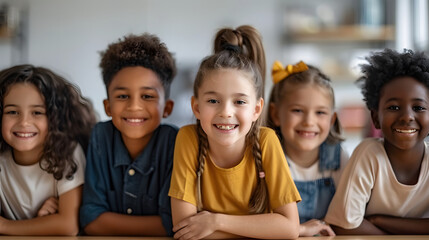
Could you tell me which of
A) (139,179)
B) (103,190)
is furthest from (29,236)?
(139,179)

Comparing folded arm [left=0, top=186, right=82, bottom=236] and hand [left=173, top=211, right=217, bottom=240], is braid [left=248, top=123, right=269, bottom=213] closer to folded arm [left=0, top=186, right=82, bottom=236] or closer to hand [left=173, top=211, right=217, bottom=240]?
hand [left=173, top=211, right=217, bottom=240]

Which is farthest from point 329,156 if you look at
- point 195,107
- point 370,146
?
point 195,107

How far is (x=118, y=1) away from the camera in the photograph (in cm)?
421

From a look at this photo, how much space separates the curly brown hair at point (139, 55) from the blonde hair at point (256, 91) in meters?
0.22

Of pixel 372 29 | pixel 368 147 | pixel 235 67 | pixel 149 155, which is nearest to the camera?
pixel 235 67

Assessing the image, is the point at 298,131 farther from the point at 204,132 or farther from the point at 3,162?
the point at 3,162

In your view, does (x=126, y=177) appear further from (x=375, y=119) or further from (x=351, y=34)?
(x=351, y=34)

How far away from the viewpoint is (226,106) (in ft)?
3.65

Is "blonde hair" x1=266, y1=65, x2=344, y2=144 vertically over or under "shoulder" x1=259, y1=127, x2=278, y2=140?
over

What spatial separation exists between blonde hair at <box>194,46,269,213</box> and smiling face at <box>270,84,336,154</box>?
0.27 m

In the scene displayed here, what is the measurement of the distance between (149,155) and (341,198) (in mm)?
600

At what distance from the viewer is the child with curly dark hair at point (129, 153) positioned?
1.30 metres

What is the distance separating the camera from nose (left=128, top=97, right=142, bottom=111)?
1.31 metres

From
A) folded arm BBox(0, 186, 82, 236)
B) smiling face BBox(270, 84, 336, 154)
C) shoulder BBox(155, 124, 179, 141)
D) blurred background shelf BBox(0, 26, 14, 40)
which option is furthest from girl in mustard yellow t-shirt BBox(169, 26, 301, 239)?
blurred background shelf BBox(0, 26, 14, 40)
